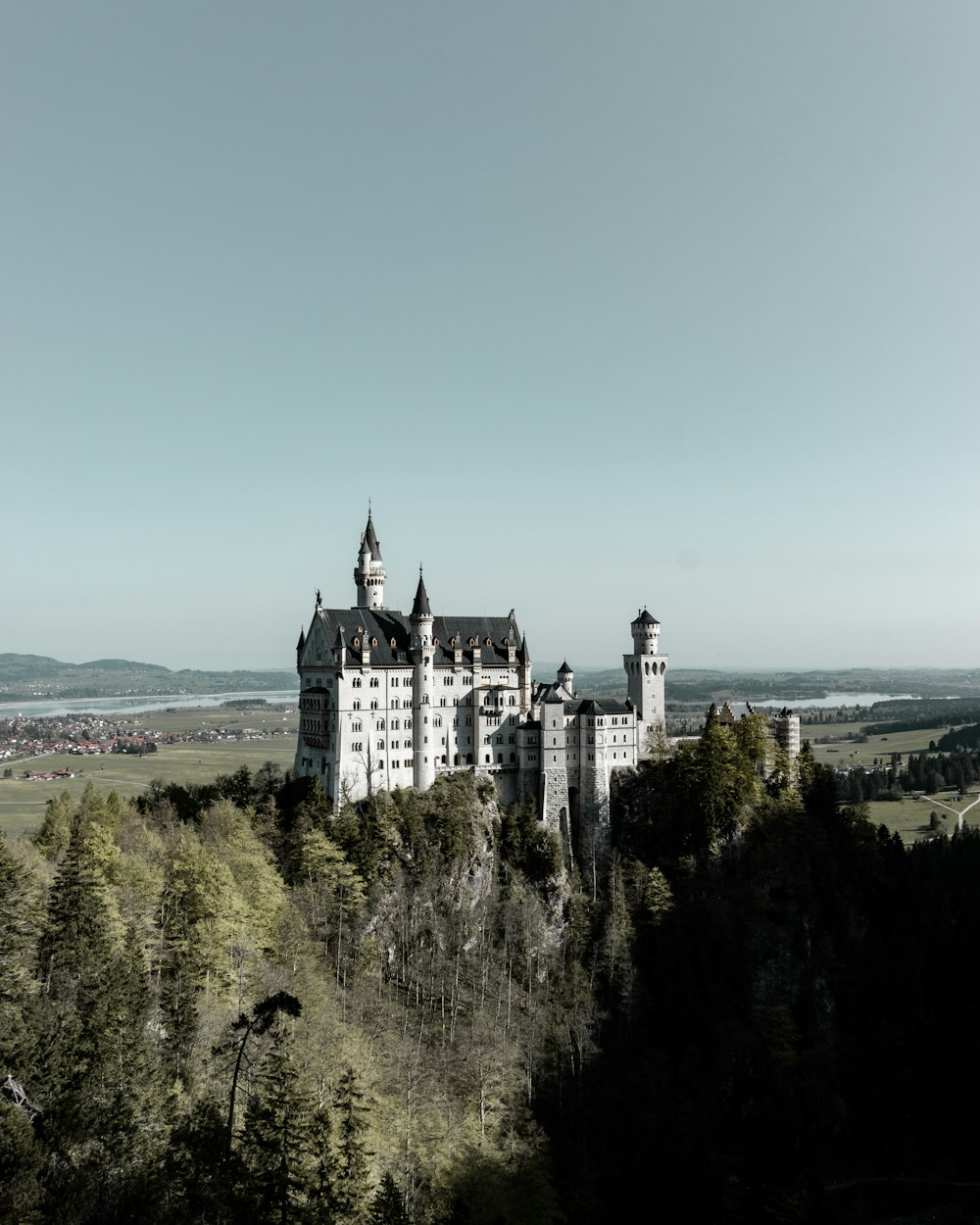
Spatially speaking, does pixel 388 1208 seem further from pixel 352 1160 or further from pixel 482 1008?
pixel 482 1008

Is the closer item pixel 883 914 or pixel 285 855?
pixel 285 855

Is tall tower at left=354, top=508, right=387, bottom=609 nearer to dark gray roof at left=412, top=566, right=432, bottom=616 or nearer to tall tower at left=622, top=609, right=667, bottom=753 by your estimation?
dark gray roof at left=412, top=566, right=432, bottom=616

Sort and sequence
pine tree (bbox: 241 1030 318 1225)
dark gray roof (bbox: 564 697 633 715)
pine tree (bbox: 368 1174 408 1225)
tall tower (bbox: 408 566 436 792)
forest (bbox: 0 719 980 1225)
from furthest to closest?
dark gray roof (bbox: 564 697 633 715) → tall tower (bbox: 408 566 436 792) → forest (bbox: 0 719 980 1225) → pine tree (bbox: 368 1174 408 1225) → pine tree (bbox: 241 1030 318 1225)

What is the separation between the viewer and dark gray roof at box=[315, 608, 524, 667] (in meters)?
94.5

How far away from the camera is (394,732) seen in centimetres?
9450

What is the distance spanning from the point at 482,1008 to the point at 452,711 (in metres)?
32.9

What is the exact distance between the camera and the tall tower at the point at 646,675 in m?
108

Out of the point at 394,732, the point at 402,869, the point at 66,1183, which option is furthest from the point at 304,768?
the point at 66,1183

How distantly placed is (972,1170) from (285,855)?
75.8 metres

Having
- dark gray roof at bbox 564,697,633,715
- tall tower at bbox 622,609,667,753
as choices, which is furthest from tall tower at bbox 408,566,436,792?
tall tower at bbox 622,609,667,753

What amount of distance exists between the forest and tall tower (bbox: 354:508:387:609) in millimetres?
23122

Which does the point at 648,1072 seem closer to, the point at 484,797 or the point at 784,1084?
the point at 784,1084

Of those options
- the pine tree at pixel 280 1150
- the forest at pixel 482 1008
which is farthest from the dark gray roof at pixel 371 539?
the pine tree at pixel 280 1150

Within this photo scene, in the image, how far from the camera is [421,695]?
3770 inches
